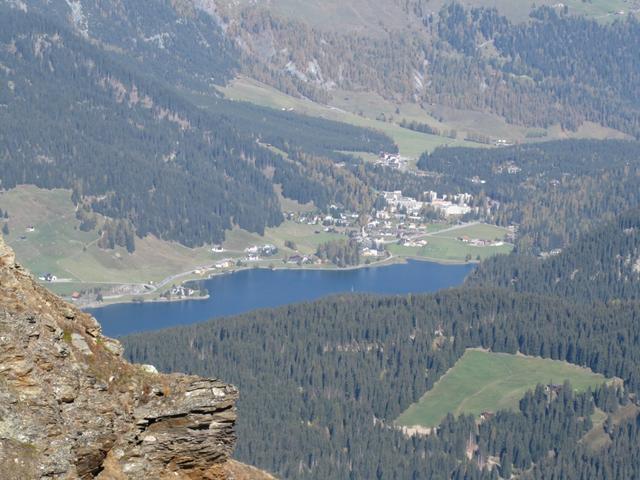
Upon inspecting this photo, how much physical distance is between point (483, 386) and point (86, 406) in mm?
157365

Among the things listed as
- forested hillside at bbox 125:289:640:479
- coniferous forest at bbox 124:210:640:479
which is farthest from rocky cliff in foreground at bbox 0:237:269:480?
coniferous forest at bbox 124:210:640:479

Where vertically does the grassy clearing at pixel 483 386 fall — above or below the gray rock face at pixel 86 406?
below

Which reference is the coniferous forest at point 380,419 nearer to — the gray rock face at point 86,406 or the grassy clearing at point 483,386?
the grassy clearing at point 483,386

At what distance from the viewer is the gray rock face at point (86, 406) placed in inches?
1264

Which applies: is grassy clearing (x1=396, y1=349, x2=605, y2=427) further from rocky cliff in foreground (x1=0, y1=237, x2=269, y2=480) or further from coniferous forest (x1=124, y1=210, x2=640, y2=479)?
rocky cliff in foreground (x1=0, y1=237, x2=269, y2=480)

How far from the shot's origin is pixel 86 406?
3372 cm

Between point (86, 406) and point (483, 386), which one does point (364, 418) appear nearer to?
point (483, 386)

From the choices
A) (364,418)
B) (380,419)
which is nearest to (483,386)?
(380,419)

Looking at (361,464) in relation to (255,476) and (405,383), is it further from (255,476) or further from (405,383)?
(255,476)

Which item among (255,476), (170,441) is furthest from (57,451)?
(255,476)

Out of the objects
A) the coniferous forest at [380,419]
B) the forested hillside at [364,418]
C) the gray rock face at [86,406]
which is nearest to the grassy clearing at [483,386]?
the coniferous forest at [380,419]

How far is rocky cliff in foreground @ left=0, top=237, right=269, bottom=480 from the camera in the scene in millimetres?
32094

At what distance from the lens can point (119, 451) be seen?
35.1m

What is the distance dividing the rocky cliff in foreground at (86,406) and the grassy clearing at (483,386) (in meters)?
141
